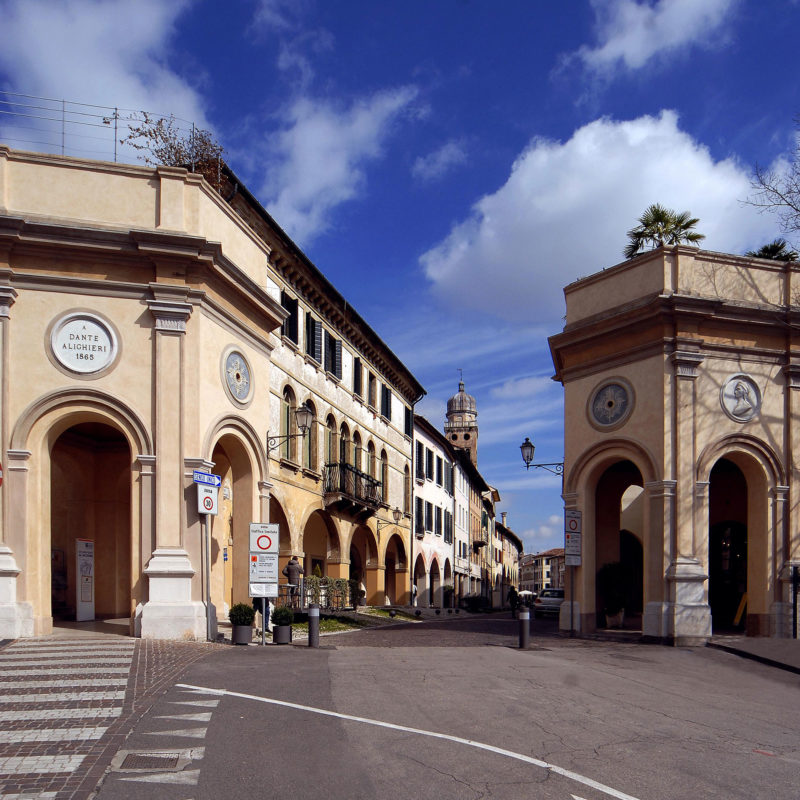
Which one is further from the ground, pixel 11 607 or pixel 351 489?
pixel 351 489

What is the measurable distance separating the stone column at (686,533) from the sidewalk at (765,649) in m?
0.60

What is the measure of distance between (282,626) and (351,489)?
1614cm

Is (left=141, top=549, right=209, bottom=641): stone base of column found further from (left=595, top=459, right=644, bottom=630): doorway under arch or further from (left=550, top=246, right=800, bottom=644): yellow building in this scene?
→ (left=595, top=459, right=644, bottom=630): doorway under arch

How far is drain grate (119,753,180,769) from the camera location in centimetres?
707

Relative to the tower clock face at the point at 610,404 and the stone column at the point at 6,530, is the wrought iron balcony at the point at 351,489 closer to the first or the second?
the tower clock face at the point at 610,404

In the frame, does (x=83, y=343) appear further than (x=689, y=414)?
No

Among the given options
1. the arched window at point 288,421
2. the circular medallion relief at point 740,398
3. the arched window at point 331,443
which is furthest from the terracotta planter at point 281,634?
the arched window at point 331,443

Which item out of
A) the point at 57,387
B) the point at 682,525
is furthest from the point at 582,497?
the point at 57,387

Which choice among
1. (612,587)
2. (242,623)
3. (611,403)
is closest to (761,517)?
(611,403)

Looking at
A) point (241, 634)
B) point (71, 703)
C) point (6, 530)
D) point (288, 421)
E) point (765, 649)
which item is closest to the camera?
point (71, 703)

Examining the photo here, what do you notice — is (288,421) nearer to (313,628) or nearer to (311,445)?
(311,445)

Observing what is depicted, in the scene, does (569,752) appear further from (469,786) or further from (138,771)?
(138,771)

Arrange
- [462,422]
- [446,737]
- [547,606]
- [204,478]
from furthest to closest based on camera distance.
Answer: [462,422], [547,606], [204,478], [446,737]

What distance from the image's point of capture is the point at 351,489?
33.1 metres
